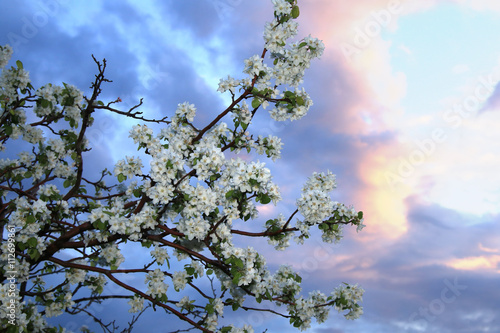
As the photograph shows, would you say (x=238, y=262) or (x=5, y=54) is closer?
(x=238, y=262)

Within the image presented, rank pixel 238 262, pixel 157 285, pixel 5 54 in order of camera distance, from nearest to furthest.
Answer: pixel 238 262
pixel 157 285
pixel 5 54

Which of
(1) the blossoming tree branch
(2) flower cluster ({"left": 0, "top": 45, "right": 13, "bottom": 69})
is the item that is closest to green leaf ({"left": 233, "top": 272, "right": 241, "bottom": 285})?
(1) the blossoming tree branch

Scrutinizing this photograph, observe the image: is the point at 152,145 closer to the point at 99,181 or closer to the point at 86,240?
the point at 86,240

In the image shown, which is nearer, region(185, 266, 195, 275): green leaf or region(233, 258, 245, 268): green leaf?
region(233, 258, 245, 268): green leaf

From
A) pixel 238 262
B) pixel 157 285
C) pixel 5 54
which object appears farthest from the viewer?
pixel 5 54

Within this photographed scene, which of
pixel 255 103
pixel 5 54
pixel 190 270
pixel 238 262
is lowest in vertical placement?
pixel 238 262

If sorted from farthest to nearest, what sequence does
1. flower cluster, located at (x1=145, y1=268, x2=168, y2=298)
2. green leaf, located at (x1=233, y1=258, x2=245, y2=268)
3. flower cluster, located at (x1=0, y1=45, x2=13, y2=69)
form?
flower cluster, located at (x1=0, y1=45, x2=13, y2=69)
flower cluster, located at (x1=145, y1=268, x2=168, y2=298)
green leaf, located at (x1=233, y1=258, x2=245, y2=268)

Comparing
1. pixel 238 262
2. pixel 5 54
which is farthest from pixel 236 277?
pixel 5 54

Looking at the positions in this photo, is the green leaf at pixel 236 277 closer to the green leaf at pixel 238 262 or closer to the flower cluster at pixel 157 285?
the green leaf at pixel 238 262

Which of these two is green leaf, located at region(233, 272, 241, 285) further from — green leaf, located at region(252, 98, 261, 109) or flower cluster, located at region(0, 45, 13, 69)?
flower cluster, located at region(0, 45, 13, 69)

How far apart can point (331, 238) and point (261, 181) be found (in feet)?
5.67

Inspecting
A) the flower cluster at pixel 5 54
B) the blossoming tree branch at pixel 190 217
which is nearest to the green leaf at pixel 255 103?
the blossoming tree branch at pixel 190 217

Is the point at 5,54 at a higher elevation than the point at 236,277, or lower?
higher

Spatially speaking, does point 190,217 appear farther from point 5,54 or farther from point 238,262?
point 5,54
